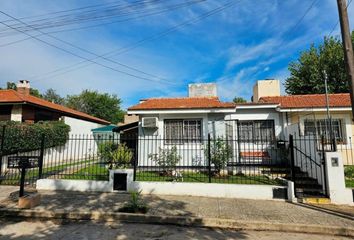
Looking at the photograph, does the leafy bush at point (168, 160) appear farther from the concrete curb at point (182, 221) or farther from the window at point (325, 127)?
the window at point (325, 127)

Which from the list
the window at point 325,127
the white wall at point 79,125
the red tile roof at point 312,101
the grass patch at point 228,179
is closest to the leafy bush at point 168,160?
the grass patch at point 228,179

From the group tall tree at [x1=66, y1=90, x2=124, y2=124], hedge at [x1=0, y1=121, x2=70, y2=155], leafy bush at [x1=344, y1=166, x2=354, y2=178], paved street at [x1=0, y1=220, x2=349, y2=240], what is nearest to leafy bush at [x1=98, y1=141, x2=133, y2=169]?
paved street at [x1=0, y1=220, x2=349, y2=240]

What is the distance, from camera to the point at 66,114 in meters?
19.2

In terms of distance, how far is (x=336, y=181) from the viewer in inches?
278

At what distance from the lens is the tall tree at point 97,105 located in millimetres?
47197

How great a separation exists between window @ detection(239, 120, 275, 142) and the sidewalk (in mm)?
5542

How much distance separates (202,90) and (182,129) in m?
4.32

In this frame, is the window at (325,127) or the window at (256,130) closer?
the window at (325,127)

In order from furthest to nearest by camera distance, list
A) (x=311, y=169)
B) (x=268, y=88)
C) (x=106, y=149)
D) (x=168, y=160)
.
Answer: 1. (x=268, y=88)
2. (x=106, y=149)
3. (x=168, y=160)
4. (x=311, y=169)

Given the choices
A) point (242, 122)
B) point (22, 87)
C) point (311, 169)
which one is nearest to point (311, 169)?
point (311, 169)

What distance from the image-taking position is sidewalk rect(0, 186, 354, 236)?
5668mm

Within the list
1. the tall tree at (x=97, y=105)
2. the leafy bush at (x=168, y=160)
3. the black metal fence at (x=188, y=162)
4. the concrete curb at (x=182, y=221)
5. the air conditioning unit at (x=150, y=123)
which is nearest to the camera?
the concrete curb at (x=182, y=221)

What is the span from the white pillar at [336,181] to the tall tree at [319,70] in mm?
18207

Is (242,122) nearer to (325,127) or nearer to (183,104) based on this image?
(183,104)
